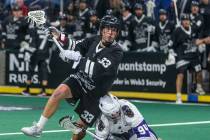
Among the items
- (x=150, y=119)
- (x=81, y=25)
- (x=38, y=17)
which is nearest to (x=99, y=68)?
(x=38, y=17)

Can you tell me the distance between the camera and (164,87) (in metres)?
18.8

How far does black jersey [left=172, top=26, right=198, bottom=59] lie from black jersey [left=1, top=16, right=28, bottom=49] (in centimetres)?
388

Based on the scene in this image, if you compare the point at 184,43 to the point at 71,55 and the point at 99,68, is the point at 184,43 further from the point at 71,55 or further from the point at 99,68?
the point at 71,55

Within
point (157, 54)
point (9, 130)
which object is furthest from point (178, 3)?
point (9, 130)

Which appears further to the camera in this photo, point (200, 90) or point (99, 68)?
point (200, 90)

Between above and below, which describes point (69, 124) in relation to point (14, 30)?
above

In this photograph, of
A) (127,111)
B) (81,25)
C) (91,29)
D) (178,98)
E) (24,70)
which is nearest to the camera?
(127,111)

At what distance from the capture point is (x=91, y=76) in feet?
36.0

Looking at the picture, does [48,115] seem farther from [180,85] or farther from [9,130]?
[180,85]

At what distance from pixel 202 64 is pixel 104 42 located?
7.92 metres

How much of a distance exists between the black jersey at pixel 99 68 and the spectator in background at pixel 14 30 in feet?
29.8

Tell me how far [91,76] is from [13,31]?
957 centimetres

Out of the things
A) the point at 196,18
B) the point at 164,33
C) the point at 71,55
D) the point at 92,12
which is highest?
the point at 71,55

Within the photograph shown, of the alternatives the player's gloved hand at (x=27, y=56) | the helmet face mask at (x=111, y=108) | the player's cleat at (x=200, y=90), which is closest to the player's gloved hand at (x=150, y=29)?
the player's cleat at (x=200, y=90)
